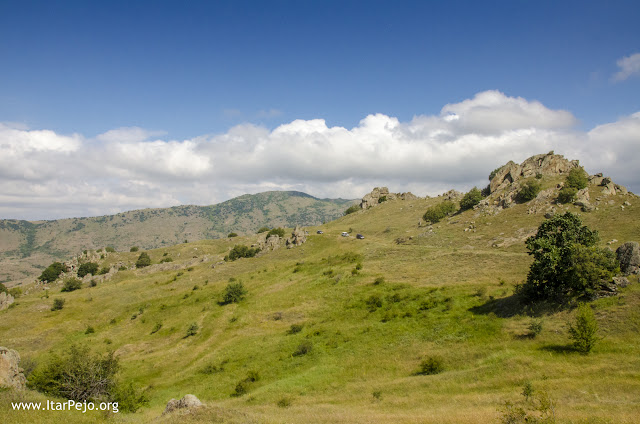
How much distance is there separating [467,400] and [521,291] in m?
21.1

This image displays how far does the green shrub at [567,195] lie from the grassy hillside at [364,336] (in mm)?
7564

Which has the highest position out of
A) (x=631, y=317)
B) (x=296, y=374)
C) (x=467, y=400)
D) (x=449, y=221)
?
(x=449, y=221)

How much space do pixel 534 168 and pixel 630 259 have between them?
296 ft

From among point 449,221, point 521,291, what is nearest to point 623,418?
point 521,291

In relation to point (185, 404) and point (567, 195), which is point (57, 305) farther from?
point (567, 195)

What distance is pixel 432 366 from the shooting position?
29.4 meters

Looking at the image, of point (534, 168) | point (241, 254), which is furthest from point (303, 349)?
point (534, 168)

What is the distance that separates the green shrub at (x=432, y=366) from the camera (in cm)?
2911

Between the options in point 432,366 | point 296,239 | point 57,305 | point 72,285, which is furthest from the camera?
point 296,239

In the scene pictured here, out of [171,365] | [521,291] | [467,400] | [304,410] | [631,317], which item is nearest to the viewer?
[467,400]

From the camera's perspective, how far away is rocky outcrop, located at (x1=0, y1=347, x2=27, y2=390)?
25.2m

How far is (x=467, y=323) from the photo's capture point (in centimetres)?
3631

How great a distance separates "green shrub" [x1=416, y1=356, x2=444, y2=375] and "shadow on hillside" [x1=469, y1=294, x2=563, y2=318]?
36.4 feet

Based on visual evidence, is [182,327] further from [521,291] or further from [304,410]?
[521,291]
